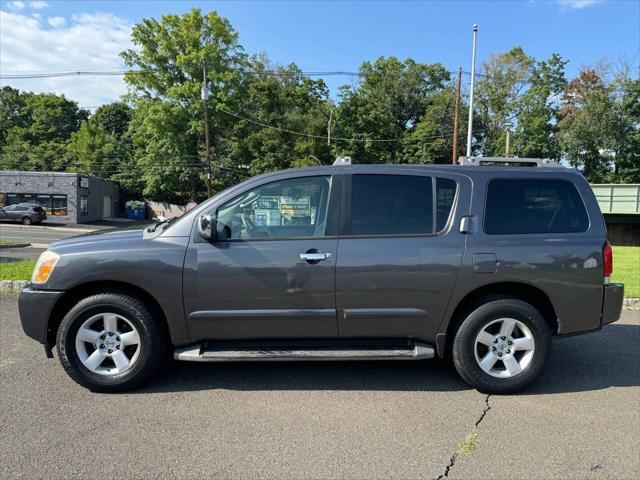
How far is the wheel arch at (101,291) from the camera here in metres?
3.90

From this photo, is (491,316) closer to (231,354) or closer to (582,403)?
(582,403)

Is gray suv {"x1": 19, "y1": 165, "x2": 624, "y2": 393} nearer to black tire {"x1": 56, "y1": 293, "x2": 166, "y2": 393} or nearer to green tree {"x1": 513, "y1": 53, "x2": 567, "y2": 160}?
black tire {"x1": 56, "y1": 293, "x2": 166, "y2": 393}

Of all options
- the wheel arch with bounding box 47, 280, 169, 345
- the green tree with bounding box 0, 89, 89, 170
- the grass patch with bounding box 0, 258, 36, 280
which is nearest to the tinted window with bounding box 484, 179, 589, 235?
the wheel arch with bounding box 47, 280, 169, 345

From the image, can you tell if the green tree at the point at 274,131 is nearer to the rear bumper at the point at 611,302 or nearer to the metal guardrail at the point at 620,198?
the metal guardrail at the point at 620,198

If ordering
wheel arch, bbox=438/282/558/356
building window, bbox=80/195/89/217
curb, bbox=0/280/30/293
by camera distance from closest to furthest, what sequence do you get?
Answer: wheel arch, bbox=438/282/558/356 → curb, bbox=0/280/30/293 → building window, bbox=80/195/89/217

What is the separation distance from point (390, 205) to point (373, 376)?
1.61m

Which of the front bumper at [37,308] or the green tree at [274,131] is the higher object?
the green tree at [274,131]

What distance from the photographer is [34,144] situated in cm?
6100

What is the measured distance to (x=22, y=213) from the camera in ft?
105

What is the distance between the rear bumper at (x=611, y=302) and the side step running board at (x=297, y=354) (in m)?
1.58

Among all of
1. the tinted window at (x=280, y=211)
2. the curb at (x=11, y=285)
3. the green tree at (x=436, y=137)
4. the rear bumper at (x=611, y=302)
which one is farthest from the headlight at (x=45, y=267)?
the green tree at (x=436, y=137)

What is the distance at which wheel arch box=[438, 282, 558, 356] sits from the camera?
4.03 meters

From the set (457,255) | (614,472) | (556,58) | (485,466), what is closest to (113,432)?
(485,466)

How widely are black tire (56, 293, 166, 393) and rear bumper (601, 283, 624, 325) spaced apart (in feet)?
12.6
